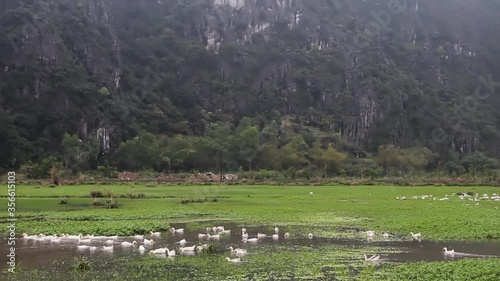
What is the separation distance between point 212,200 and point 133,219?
1359 cm

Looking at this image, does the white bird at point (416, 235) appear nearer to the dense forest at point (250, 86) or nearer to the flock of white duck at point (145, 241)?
the flock of white duck at point (145, 241)

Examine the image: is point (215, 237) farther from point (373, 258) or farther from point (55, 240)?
point (373, 258)

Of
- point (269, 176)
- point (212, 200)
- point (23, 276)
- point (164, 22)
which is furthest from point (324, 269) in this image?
point (164, 22)

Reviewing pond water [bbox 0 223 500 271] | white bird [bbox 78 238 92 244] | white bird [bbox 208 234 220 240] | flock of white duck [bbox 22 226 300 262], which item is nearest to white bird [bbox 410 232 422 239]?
pond water [bbox 0 223 500 271]

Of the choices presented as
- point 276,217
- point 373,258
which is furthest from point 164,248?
point 276,217

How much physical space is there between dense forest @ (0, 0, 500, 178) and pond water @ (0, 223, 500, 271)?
54.6 meters

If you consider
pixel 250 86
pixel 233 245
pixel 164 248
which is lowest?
pixel 233 245

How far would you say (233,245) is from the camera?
1984cm

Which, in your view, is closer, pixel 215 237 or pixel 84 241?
pixel 84 241

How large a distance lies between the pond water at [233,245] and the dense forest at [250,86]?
54576mm

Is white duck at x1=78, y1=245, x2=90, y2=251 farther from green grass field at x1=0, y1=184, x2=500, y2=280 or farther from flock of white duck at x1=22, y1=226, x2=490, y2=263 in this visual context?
green grass field at x1=0, y1=184, x2=500, y2=280

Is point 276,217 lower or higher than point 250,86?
lower

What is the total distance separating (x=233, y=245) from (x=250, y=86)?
12927 cm

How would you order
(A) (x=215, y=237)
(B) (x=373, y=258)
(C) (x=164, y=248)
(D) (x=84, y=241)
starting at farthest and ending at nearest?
(A) (x=215, y=237), (D) (x=84, y=241), (C) (x=164, y=248), (B) (x=373, y=258)
